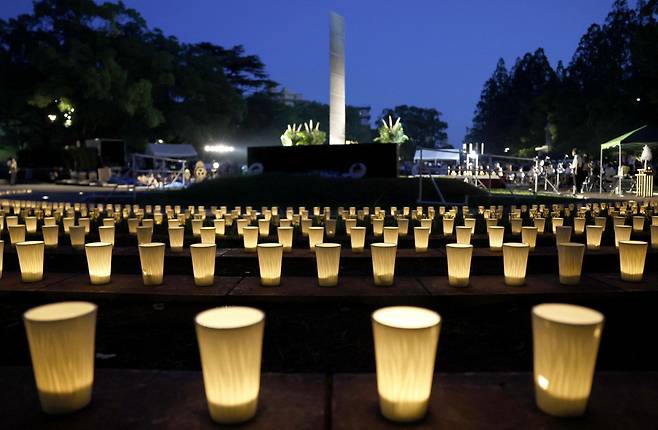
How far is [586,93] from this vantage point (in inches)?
2020

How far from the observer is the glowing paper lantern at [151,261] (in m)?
4.76

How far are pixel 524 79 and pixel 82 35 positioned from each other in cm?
5818

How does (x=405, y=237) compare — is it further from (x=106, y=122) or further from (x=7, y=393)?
(x=106, y=122)

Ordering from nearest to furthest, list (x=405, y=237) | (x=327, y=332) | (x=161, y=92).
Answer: (x=327, y=332), (x=405, y=237), (x=161, y=92)

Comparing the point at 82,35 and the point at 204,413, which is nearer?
the point at 204,413

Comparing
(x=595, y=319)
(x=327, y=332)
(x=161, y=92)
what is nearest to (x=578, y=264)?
Answer: (x=327, y=332)

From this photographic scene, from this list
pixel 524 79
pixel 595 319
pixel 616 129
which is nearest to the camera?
pixel 595 319

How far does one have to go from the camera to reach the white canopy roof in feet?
134

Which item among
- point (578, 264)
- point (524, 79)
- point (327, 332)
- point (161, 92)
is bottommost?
point (327, 332)

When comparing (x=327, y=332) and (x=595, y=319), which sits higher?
(x=595, y=319)

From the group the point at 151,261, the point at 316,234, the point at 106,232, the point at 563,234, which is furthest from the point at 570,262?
the point at 106,232

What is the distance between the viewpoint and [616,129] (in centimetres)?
3803

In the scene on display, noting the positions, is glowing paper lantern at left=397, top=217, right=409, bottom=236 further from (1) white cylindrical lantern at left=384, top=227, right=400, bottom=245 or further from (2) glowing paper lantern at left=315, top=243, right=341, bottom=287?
(2) glowing paper lantern at left=315, top=243, right=341, bottom=287

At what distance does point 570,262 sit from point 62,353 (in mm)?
4061
